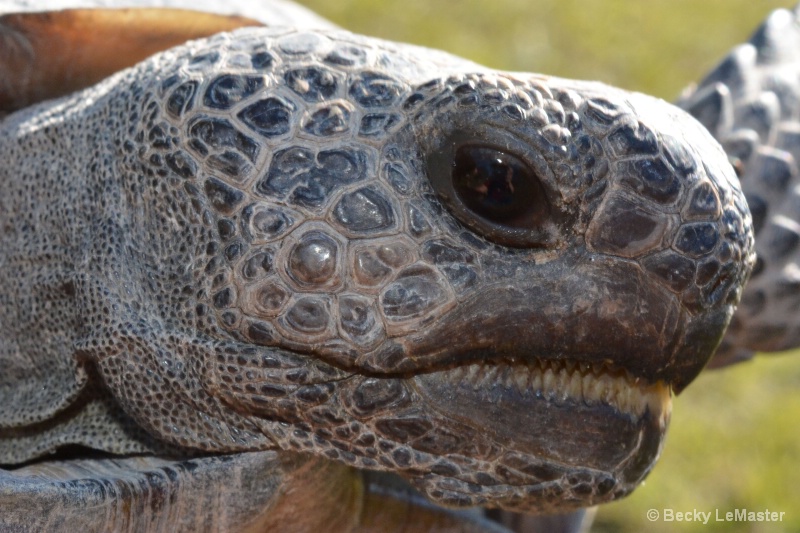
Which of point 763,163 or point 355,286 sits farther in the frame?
point 763,163

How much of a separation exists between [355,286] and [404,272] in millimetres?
59

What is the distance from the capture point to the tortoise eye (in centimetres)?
120

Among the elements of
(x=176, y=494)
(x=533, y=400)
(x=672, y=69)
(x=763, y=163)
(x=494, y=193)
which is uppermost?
(x=672, y=69)

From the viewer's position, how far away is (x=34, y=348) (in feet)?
4.96

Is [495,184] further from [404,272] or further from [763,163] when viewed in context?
[763,163]

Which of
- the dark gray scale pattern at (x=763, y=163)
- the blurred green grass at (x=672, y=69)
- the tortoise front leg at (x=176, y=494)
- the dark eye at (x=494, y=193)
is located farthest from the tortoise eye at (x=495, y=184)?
the blurred green grass at (x=672, y=69)

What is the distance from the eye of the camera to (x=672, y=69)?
6039mm

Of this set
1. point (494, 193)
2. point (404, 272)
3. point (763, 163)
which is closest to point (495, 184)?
point (494, 193)

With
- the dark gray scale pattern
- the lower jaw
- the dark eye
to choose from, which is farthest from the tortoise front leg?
the dark gray scale pattern

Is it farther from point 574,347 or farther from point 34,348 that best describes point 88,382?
point 574,347

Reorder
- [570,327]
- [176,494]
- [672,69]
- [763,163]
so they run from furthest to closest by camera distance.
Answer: [672,69], [763,163], [176,494], [570,327]

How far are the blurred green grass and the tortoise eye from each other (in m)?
2.71

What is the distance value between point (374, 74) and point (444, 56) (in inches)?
7.6

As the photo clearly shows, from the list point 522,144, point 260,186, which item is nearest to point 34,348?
point 260,186
